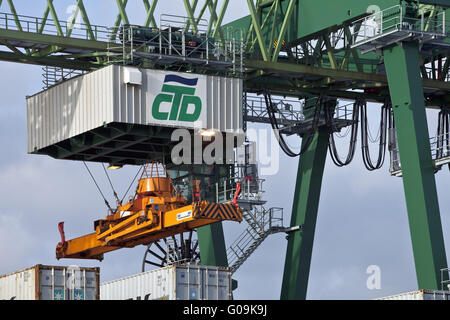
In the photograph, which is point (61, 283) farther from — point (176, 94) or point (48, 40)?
point (176, 94)

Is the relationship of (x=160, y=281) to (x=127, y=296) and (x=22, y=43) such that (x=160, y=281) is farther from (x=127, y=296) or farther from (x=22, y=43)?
(x=22, y=43)

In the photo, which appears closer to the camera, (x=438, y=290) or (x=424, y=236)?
(x=438, y=290)

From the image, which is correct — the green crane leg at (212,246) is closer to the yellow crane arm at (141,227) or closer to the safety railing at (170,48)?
the yellow crane arm at (141,227)

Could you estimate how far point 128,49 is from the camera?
200 ft

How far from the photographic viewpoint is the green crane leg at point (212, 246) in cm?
7300

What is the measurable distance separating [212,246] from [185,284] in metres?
20.2

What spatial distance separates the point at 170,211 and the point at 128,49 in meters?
7.54

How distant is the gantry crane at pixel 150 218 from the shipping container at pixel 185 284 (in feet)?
21.0

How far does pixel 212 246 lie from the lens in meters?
73.2

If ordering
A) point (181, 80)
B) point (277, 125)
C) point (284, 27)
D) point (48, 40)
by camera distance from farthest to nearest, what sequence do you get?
point (277, 125)
point (284, 27)
point (181, 80)
point (48, 40)

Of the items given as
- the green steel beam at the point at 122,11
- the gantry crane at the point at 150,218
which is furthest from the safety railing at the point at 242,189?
the green steel beam at the point at 122,11

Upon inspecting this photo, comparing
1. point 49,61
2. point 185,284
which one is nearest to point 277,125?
point 49,61

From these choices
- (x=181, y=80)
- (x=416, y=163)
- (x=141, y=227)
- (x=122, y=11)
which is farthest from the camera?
(x=141, y=227)
